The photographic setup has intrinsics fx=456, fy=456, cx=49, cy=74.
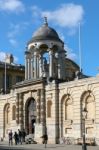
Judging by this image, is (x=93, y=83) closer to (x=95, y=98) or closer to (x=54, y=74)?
(x=95, y=98)

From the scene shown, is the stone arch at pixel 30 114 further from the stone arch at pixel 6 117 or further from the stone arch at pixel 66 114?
the stone arch at pixel 66 114

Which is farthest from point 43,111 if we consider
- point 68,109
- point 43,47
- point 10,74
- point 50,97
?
point 10,74

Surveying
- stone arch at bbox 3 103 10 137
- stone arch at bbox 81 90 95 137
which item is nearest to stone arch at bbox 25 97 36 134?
stone arch at bbox 3 103 10 137

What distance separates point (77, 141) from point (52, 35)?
15213 mm

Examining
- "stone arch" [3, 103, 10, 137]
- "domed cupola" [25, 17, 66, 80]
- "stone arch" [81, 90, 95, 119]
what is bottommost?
"stone arch" [3, 103, 10, 137]

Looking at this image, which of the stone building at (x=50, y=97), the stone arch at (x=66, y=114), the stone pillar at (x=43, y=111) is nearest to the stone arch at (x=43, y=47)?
the stone building at (x=50, y=97)

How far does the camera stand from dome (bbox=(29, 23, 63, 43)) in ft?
191

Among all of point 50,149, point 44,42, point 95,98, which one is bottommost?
point 50,149

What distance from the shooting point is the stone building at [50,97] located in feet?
164

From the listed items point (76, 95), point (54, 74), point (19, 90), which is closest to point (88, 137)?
point (76, 95)

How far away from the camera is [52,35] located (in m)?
58.6

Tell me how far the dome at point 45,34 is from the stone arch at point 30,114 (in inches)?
306

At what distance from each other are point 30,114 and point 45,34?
1052 cm

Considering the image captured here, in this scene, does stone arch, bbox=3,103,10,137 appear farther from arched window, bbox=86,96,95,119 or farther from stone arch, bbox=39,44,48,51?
arched window, bbox=86,96,95,119
